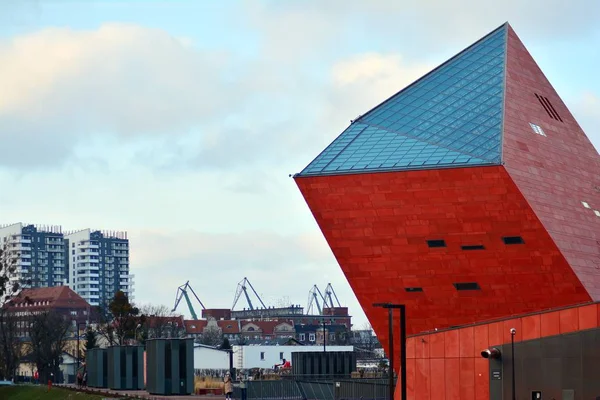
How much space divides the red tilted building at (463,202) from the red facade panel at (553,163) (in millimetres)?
100

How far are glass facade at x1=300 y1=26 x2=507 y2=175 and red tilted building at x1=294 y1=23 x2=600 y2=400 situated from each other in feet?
0.25

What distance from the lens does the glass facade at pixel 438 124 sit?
50.4 meters

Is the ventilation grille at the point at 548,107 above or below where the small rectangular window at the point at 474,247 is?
above

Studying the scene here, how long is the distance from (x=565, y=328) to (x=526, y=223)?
49.5 ft

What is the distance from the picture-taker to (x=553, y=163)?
5375 cm

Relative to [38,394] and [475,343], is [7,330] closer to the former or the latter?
[38,394]

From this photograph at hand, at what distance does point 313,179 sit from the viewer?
52.7 m

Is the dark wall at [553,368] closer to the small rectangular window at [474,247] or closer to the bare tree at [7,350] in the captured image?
the small rectangular window at [474,247]

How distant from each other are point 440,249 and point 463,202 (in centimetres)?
292

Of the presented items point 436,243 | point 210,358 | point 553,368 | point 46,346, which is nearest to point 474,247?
point 436,243

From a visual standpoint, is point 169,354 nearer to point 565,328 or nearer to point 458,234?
point 458,234

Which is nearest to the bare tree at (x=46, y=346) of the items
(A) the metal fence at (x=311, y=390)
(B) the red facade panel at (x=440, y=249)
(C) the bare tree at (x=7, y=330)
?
(C) the bare tree at (x=7, y=330)

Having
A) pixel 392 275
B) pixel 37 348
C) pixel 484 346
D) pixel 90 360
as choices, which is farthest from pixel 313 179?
pixel 37 348

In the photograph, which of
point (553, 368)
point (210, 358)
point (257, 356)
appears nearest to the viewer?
point (553, 368)
